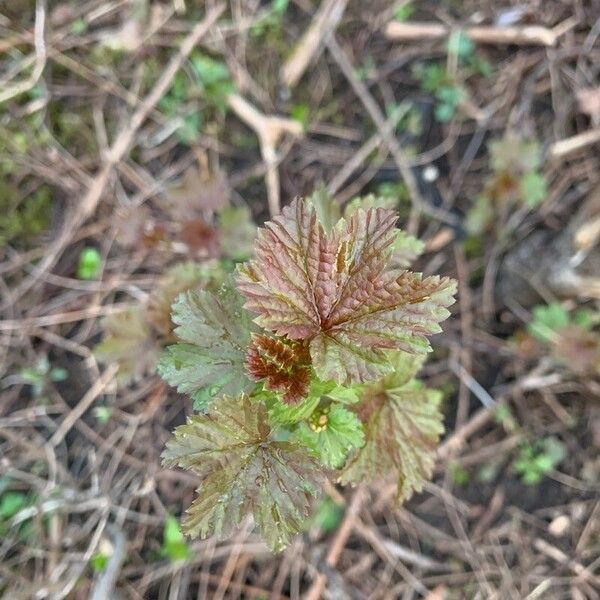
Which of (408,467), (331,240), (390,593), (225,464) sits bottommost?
(390,593)

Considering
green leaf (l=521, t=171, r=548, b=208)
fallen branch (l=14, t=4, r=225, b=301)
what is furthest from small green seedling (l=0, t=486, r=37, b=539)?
green leaf (l=521, t=171, r=548, b=208)

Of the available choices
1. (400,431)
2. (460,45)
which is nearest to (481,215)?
(460,45)

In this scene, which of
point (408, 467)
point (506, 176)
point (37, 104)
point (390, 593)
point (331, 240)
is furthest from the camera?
point (37, 104)

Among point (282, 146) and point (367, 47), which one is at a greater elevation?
point (367, 47)

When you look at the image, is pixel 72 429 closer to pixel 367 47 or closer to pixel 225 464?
pixel 225 464

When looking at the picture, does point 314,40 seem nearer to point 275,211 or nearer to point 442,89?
point 442,89

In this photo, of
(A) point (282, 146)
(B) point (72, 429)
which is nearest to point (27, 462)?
(B) point (72, 429)
